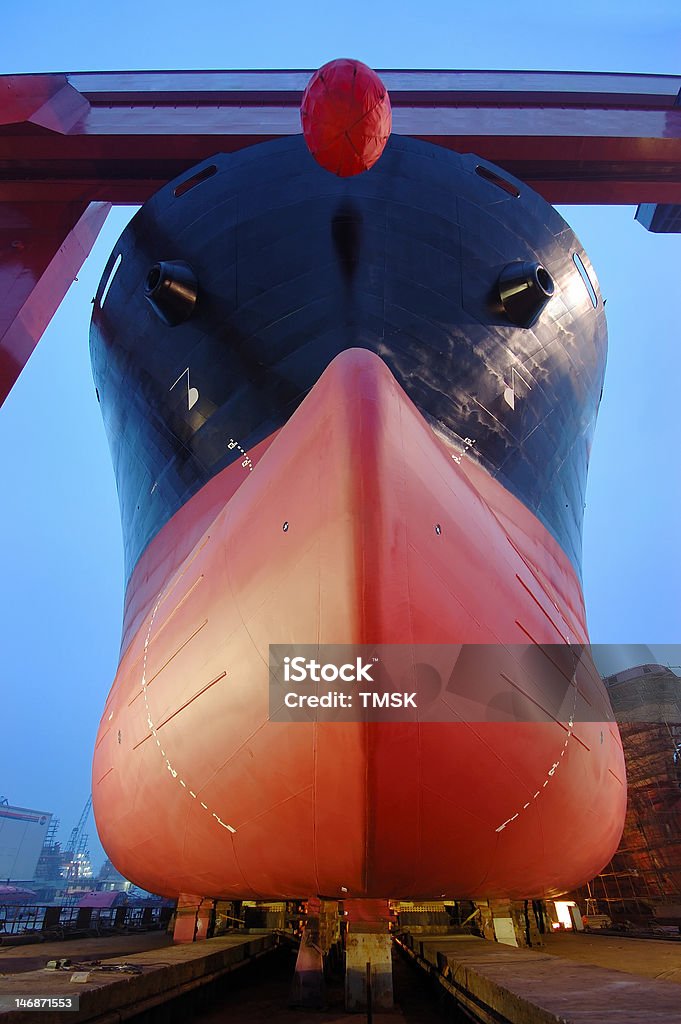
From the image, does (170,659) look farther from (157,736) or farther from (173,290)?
(173,290)

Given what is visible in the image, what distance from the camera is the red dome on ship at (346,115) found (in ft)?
9.72

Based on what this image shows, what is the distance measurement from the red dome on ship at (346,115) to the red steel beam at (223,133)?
5638 millimetres

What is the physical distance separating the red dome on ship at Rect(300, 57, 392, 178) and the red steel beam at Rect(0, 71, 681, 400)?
5.64 meters

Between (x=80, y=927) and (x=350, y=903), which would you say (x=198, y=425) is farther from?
(x=80, y=927)

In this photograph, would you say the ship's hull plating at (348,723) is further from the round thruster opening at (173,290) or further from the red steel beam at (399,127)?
the red steel beam at (399,127)

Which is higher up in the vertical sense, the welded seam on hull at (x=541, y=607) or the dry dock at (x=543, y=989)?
the welded seam on hull at (x=541, y=607)

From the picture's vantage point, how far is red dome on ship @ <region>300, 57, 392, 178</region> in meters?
2.96

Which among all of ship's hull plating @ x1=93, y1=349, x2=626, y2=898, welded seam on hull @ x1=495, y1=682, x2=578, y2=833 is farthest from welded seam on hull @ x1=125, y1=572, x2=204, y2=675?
welded seam on hull @ x1=495, y1=682, x2=578, y2=833

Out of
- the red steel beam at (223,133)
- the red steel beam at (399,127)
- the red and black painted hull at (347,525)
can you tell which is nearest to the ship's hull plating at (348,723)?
the red and black painted hull at (347,525)

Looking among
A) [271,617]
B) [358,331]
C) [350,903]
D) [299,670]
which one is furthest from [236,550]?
[350,903]

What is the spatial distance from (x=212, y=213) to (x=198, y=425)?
61.8 inches

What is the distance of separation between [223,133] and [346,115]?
6.11m

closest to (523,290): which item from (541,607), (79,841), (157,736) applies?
(541,607)

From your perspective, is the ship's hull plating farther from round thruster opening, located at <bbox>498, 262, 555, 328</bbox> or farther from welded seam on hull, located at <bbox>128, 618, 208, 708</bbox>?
round thruster opening, located at <bbox>498, 262, 555, 328</bbox>
